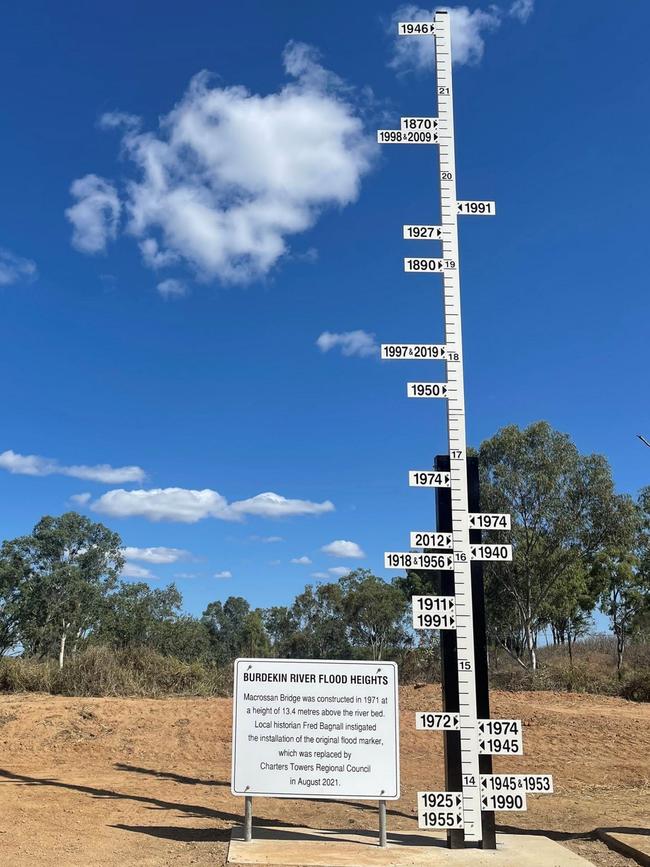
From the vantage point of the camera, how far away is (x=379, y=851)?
596 cm

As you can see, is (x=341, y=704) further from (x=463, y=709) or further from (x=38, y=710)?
(x=38, y=710)

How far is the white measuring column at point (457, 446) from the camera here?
6.12 meters

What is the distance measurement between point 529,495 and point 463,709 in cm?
1935

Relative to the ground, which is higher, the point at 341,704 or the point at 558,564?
the point at 558,564

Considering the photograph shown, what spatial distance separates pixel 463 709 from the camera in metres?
6.17

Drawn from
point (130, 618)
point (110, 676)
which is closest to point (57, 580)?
point (130, 618)

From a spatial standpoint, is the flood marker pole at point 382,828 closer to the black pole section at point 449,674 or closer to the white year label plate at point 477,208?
the black pole section at point 449,674

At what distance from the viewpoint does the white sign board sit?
20.3 ft

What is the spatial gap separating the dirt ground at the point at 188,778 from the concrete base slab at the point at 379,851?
28 cm

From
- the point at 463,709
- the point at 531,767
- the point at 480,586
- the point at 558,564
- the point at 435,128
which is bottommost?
the point at 531,767

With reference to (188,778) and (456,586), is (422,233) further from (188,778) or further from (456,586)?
(188,778)

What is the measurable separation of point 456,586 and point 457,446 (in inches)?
48.5

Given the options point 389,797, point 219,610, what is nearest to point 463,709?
point 389,797

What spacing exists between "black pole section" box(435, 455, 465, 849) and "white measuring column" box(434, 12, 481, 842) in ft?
0.15
